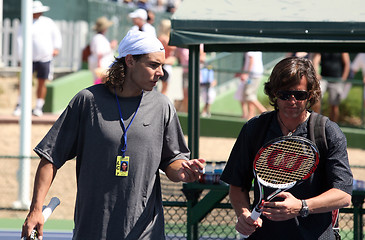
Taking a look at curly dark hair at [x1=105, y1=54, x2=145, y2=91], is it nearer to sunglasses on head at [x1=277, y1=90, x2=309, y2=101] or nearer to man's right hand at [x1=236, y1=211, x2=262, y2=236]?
sunglasses on head at [x1=277, y1=90, x2=309, y2=101]

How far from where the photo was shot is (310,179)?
3590 millimetres

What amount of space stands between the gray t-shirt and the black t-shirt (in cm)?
46

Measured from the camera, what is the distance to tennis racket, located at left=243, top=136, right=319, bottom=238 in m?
3.49

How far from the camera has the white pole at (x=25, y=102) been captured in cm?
900

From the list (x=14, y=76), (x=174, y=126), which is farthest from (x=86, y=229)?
(x=14, y=76)

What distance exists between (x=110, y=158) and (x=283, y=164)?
0.86m

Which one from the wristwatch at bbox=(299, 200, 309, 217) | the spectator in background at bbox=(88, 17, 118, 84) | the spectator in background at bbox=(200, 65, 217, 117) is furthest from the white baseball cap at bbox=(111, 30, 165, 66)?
the spectator in background at bbox=(88, 17, 118, 84)

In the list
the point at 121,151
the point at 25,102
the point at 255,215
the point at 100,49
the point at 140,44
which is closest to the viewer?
the point at 255,215

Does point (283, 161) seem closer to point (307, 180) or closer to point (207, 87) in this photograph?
point (307, 180)

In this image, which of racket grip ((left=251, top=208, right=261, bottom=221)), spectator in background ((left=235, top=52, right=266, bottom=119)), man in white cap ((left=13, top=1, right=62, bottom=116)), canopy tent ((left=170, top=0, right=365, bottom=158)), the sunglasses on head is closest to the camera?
racket grip ((left=251, top=208, right=261, bottom=221))

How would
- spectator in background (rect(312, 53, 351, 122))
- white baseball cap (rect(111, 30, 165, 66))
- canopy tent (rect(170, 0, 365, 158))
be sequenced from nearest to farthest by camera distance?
white baseball cap (rect(111, 30, 165, 66)) → canopy tent (rect(170, 0, 365, 158)) → spectator in background (rect(312, 53, 351, 122))

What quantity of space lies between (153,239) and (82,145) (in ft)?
1.94

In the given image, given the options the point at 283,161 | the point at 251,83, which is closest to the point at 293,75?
the point at 283,161

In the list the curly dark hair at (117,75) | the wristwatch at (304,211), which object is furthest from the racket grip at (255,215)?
the curly dark hair at (117,75)
